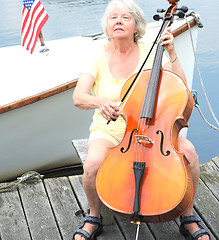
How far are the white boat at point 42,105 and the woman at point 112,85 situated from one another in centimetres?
100

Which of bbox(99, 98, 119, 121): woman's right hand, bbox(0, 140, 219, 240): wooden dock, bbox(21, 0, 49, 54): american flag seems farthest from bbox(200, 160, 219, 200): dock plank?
bbox(21, 0, 49, 54): american flag

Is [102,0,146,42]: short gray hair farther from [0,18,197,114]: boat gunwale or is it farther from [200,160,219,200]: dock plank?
[0,18,197,114]: boat gunwale

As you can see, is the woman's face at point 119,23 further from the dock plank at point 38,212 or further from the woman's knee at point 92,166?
the dock plank at point 38,212

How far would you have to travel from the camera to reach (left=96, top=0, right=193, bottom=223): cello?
135cm

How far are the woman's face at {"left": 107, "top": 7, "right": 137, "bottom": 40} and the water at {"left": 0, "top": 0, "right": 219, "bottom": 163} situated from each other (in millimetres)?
3000

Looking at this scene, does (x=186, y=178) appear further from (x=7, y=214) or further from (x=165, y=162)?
(x=7, y=214)

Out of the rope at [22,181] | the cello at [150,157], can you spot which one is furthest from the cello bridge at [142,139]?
the rope at [22,181]

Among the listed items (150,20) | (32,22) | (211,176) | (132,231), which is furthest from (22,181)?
(150,20)

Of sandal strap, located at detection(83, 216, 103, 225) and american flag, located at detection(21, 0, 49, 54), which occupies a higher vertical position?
american flag, located at detection(21, 0, 49, 54)

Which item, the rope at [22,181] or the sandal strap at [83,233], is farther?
the rope at [22,181]

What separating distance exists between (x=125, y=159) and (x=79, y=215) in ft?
1.89

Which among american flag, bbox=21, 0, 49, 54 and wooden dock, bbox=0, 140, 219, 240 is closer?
wooden dock, bbox=0, 140, 219, 240

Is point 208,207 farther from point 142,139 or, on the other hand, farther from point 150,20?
point 150,20

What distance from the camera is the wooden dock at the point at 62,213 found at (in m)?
1.78
